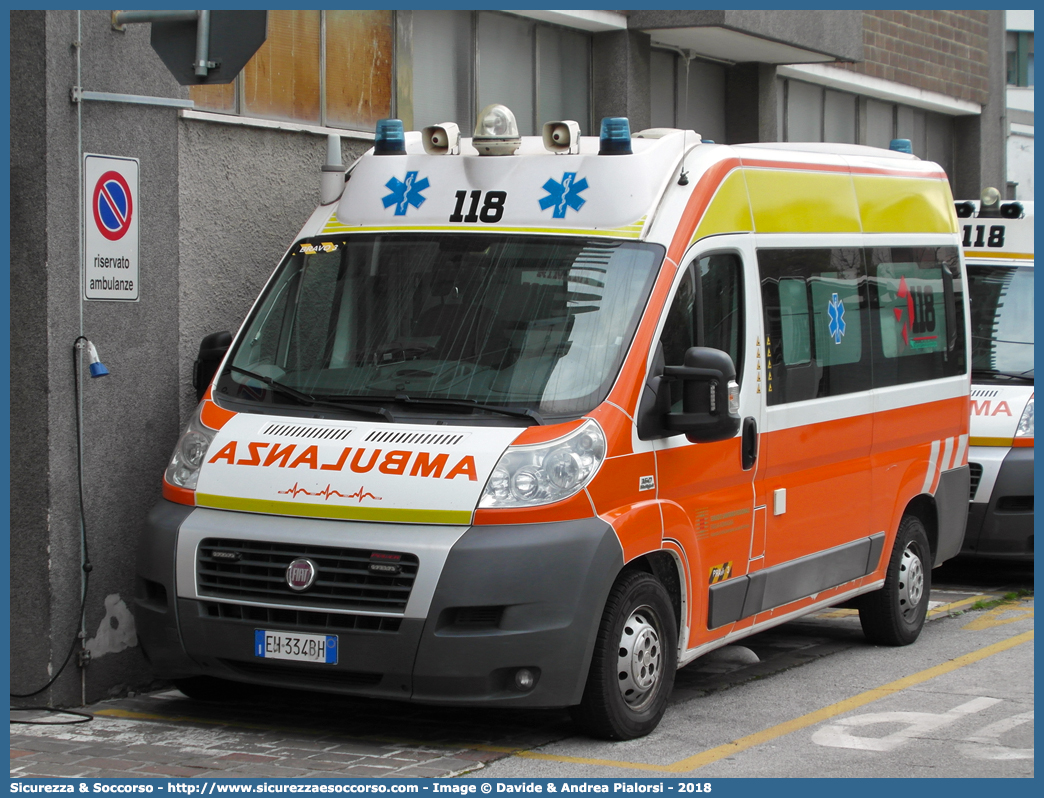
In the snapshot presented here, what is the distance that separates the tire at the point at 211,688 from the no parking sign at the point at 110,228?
6.36 feet

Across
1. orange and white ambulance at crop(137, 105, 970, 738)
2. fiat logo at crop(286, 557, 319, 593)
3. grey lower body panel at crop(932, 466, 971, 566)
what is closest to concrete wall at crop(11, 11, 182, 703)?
orange and white ambulance at crop(137, 105, 970, 738)

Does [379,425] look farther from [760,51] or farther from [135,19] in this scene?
[760,51]

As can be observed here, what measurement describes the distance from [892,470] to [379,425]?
3.62 meters

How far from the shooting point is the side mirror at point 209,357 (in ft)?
26.0

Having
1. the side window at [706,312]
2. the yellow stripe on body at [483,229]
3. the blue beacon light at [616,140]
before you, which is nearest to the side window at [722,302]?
the side window at [706,312]

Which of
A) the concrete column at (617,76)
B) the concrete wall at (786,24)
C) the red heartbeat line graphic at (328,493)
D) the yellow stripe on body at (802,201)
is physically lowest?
the red heartbeat line graphic at (328,493)

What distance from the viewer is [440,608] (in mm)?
6426

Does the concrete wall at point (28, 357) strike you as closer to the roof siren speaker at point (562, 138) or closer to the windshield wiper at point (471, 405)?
the windshield wiper at point (471, 405)

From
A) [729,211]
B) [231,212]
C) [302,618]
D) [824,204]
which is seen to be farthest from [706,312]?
[231,212]

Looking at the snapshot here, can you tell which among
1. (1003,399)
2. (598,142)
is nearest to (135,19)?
(598,142)

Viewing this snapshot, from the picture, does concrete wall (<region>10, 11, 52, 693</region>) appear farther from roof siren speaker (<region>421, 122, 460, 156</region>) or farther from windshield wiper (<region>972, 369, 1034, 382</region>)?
windshield wiper (<region>972, 369, 1034, 382</region>)

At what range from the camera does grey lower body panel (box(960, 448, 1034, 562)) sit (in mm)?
11344

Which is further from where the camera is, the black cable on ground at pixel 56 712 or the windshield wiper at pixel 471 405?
the black cable on ground at pixel 56 712

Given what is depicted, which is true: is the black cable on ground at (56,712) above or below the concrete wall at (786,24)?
below
